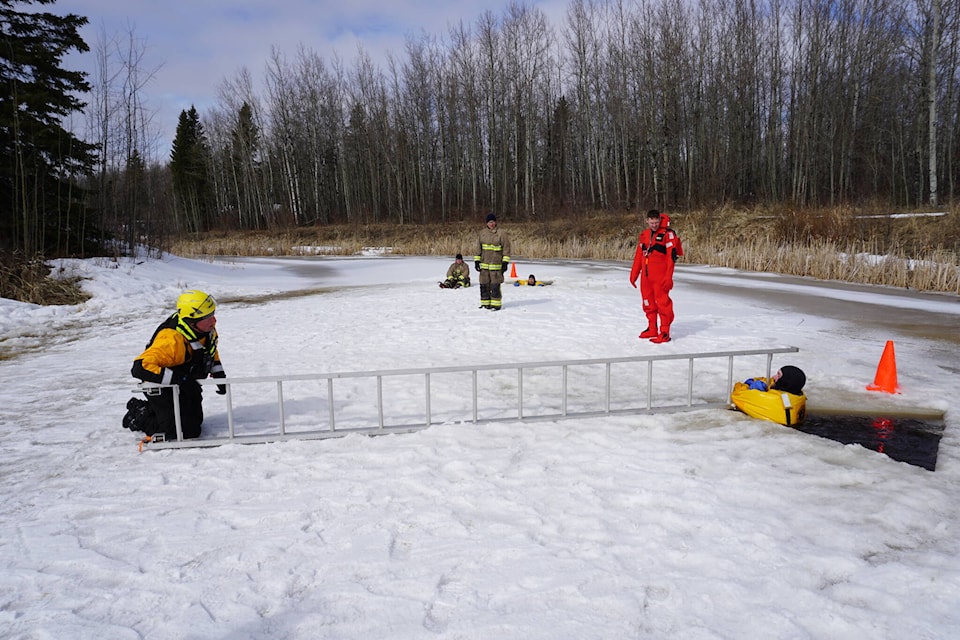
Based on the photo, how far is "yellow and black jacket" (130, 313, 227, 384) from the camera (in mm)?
5109

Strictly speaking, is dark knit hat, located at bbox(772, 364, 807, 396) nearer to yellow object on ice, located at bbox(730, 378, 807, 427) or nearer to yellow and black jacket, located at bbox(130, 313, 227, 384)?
yellow object on ice, located at bbox(730, 378, 807, 427)

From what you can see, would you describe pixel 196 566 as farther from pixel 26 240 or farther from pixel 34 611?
pixel 26 240

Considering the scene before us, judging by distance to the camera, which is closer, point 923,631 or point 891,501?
point 923,631

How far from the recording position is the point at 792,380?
5.72 metres

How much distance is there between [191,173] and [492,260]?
65.6 meters

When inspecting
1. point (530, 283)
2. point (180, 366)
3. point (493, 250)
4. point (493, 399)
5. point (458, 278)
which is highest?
point (493, 250)

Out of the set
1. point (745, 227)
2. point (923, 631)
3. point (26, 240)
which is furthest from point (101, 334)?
point (745, 227)

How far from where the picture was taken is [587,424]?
5625mm

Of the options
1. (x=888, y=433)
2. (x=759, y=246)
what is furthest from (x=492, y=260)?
(x=759, y=246)

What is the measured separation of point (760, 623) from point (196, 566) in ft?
9.85

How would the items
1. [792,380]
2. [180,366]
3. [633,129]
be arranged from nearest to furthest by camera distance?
[180,366] → [792,380] → [633,129]

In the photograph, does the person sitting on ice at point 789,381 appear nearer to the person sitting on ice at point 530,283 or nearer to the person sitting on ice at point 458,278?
the person sitting on ice at point 530,283

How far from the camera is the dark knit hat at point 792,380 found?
18.7ft

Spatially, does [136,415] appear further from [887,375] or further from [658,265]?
[887,375]
